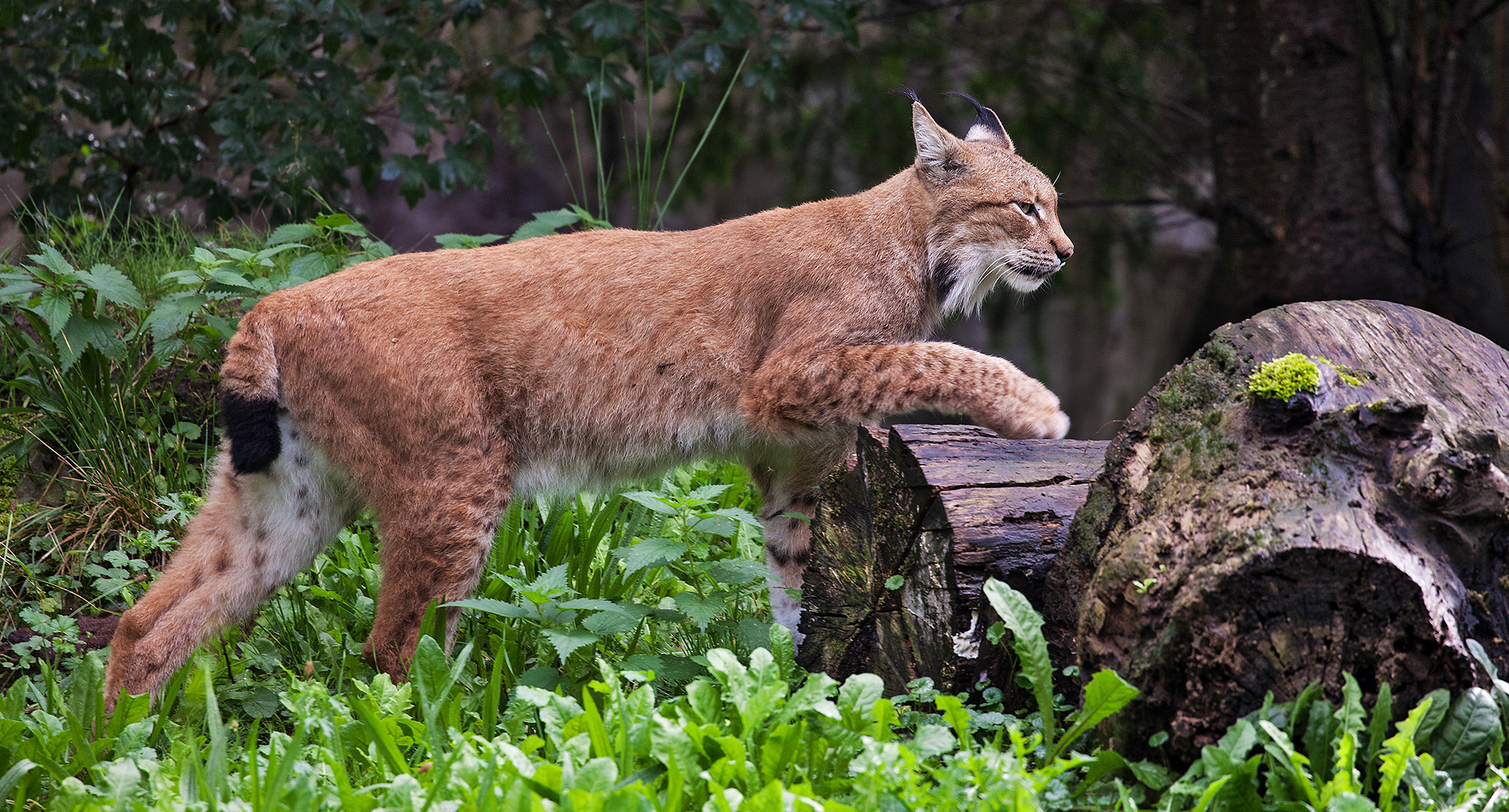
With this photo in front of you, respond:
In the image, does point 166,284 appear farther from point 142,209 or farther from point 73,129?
point 73,129

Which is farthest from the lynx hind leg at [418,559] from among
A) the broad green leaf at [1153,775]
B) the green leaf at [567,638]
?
the broad green leaf at [1153,775]

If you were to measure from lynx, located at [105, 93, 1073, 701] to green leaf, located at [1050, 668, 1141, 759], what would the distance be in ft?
4.32

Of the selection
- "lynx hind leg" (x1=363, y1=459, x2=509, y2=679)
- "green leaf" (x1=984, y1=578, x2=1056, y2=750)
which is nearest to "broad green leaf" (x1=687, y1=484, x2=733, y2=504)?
"lynx hind leg" (x1=363, y1=459, x2=509, y2=679)

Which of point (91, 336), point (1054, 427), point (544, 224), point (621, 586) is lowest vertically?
point (621, 586)

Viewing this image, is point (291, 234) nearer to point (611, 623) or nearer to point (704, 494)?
point (704, 494)

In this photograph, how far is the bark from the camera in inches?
249

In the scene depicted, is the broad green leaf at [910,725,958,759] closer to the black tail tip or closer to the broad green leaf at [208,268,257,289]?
the black tail tip

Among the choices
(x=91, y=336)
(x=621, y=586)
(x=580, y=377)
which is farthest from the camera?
(x=91, y=336)

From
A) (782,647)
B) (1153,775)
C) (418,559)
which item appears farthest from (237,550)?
(1153,775)

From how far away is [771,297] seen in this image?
13.3 feet

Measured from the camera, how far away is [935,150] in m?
4.19

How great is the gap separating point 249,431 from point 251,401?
91 millimetres

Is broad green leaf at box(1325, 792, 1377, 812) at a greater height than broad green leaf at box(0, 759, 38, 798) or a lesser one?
greater

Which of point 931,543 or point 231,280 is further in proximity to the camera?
point 231,280
